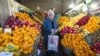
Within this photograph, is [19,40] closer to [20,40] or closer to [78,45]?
[20,40]

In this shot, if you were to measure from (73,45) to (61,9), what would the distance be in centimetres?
1323

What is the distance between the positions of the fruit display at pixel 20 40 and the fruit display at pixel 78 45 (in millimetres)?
969

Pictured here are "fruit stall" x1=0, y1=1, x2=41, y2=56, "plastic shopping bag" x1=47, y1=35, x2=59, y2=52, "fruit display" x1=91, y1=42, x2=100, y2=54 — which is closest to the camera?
"fruit stall" x1=0, y1=1, x2=41, y2=56

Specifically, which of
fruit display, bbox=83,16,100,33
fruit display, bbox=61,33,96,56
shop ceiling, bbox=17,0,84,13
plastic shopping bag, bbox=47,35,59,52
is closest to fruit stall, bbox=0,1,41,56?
fruit display, bbox=61,33,96,56

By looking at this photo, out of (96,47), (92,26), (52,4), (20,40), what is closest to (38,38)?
(20,40)

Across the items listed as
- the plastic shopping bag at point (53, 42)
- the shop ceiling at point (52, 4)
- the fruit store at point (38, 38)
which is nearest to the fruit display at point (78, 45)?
the fruit store at point (38, 38)

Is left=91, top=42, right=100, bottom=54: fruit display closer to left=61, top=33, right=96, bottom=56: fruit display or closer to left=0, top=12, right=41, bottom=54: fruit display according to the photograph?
left=61, top=33, right=96, bottom=56: fruit display

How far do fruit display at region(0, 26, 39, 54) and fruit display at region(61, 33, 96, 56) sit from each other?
3.18ft

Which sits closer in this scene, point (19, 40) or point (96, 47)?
point (19, 40)

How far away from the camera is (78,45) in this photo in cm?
604

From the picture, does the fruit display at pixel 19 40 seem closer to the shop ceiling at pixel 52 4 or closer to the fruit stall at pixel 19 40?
the fruit stall at pixel 19 40

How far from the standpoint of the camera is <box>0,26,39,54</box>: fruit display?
4582mm

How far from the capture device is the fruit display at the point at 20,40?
15.0 feet

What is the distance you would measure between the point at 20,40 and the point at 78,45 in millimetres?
1626
